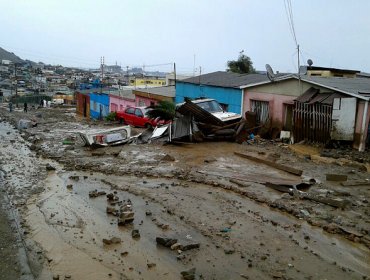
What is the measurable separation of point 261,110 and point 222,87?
338 centimetres

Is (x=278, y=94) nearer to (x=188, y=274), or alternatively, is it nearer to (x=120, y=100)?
(x=188, y=274)

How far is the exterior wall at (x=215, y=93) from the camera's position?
20266mm

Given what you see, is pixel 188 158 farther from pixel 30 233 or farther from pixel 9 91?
pixel 9 91

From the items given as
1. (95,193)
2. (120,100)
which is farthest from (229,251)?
(120,100)

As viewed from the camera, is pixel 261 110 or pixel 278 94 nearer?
pixel 278 94

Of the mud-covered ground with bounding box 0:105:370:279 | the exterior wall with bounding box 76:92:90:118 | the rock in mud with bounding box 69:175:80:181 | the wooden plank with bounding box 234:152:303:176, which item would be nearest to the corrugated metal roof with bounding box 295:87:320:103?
the mud-covered ground with bounding box 0:105:370:279

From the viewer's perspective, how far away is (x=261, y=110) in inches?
740

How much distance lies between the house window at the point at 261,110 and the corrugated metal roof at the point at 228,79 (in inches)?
55.0

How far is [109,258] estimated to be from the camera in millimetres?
6238

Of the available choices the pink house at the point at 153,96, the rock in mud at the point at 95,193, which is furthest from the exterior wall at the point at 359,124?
the pink house at the point at 153,96

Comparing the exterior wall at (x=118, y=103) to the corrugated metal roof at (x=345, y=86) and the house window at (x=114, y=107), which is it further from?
the corrugated metal roof at (x=345, y=86)

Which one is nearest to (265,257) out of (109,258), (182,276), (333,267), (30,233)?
(333,267)

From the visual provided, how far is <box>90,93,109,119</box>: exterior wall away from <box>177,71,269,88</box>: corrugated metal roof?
1342cm

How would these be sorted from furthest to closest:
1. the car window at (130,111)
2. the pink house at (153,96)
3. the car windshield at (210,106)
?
the pink house at (153,96) → the car window at (130,111) → the car windshield at (210,106)
